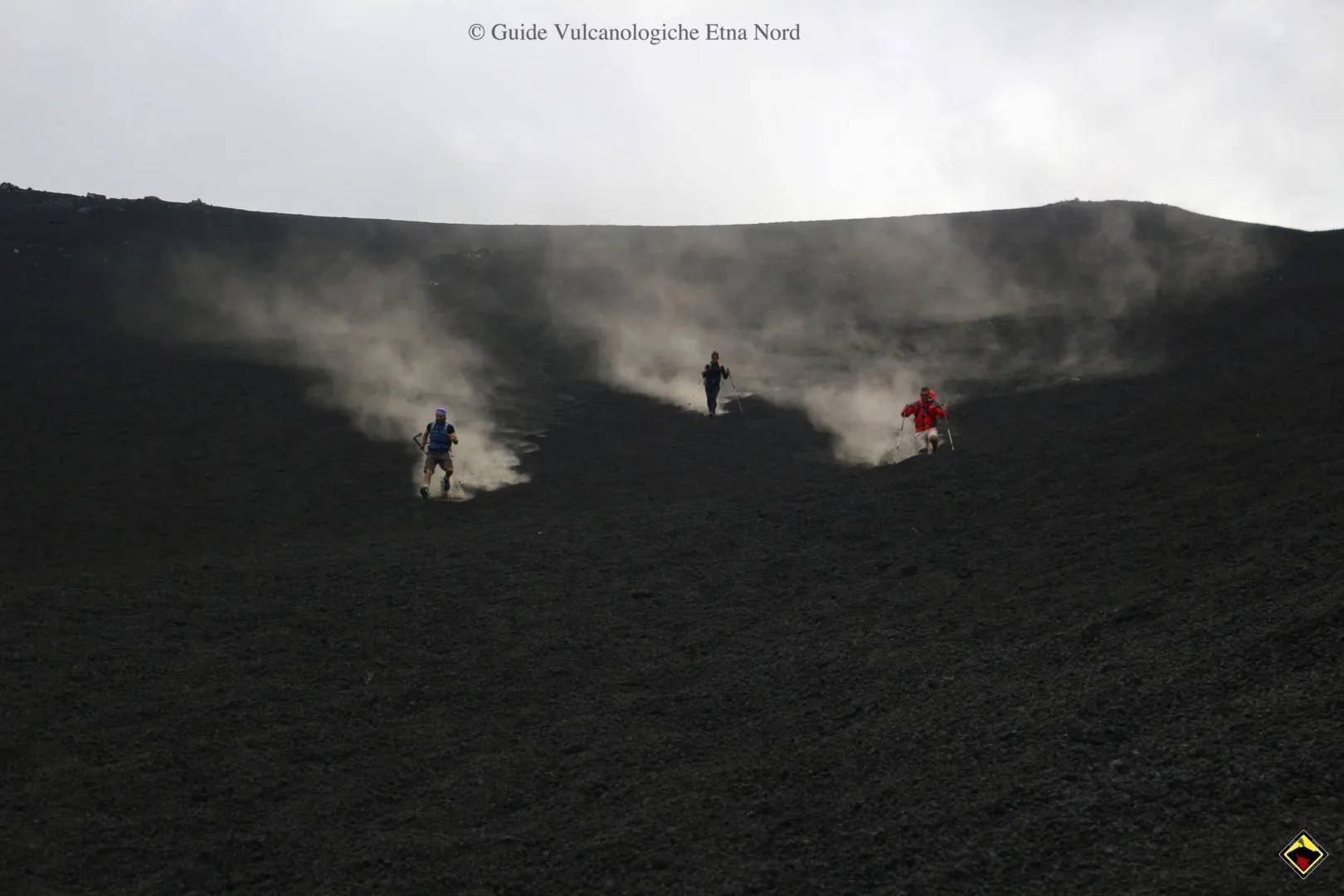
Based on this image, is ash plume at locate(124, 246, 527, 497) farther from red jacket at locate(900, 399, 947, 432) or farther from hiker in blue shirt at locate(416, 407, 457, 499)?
red jacket at locate(900, 399, 947, 432)

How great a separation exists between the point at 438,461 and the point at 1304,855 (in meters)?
13.2

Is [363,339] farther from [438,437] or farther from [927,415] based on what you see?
[927,415]

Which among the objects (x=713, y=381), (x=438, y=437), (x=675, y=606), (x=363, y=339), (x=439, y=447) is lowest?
(x=675, y=606)

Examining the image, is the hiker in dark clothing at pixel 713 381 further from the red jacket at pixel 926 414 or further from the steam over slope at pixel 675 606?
the red jacket at pixel 926 414

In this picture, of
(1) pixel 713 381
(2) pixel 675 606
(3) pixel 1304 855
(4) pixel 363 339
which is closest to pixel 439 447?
(1) pixel 713 381

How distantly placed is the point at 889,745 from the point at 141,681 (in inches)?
258

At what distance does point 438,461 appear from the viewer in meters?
17.0

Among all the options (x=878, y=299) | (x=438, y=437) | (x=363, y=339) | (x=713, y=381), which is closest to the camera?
(x=438, y=437)

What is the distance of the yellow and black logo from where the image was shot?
5738 mm

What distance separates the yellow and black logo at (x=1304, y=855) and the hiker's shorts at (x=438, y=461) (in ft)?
42.3

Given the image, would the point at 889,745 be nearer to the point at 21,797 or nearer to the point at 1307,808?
the point at 1307,808

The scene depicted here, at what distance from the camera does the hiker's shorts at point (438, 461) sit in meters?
17.0

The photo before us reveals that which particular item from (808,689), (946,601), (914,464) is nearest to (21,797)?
(808,689)

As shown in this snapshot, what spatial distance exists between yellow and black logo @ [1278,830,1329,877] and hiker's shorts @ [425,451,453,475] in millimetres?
12899
